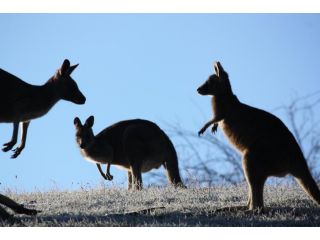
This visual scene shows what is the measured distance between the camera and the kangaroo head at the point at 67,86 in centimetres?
1069

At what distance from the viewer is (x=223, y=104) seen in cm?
882

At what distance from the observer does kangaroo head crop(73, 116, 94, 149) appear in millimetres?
12271

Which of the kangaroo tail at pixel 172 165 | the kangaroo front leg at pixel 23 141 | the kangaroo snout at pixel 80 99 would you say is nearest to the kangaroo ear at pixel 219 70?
the kangaroo snout at pixel 80 99

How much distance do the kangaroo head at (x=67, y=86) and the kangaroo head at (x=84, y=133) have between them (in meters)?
1.61

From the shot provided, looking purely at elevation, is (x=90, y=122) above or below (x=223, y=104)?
above

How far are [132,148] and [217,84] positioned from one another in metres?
3.19

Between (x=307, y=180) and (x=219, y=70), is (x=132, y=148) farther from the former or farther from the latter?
(x=307, y=180)

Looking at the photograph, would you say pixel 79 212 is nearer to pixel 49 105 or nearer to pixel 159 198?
pixel 159 198

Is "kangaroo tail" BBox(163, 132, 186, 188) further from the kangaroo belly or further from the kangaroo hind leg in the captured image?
the kangaroo hind leg

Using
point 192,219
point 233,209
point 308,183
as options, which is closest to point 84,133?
point 233,209

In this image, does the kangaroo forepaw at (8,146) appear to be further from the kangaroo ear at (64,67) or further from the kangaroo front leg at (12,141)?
the kangaroo ear at (64,67)

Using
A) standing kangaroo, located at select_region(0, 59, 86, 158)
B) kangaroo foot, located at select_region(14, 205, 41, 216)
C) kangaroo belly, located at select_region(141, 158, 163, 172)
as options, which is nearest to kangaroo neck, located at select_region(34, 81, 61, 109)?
standing kangaroo, located at select_region(0, 59, 86, 158)

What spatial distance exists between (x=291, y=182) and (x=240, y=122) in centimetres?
329

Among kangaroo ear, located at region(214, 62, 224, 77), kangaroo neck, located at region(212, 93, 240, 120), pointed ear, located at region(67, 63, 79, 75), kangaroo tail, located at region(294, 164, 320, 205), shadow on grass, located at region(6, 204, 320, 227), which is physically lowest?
shadow on grass, located at region(6, 204, 320, 227)
